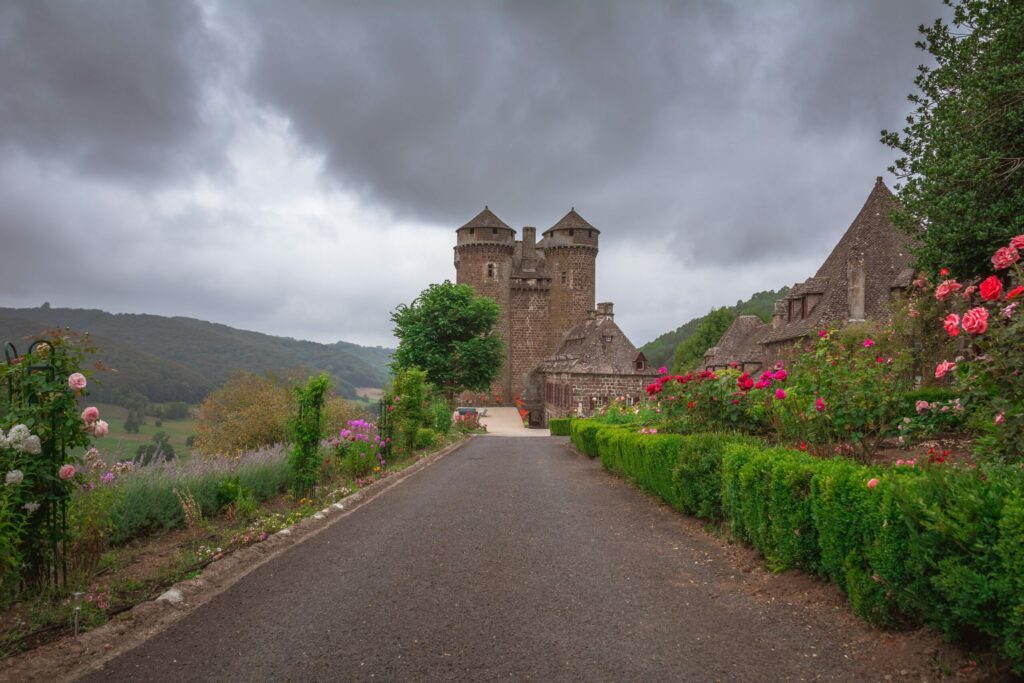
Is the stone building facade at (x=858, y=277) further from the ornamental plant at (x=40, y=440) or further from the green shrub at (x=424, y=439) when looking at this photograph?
the ornamental plant at (x=40, y=440)

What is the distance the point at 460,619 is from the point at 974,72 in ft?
44.5

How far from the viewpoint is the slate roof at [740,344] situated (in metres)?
37.0

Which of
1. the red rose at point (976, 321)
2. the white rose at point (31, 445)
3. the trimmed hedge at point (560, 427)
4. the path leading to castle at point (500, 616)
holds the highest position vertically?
the red rose at point (976, 321)

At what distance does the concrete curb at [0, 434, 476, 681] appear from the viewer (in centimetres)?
415

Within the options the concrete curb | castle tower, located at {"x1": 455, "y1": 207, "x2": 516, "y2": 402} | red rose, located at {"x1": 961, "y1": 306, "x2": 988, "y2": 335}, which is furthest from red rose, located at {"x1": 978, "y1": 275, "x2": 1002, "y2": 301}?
castle tower, located at {"x1": 455, "y1": 207, "x2": 516, "y2": 402}

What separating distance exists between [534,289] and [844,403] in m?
48.3

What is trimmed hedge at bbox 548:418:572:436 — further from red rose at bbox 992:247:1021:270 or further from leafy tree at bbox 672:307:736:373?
leafy tree at bbox 672:307:736:373

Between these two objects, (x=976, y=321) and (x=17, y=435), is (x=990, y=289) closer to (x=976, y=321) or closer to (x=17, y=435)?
(x=976, y=321)

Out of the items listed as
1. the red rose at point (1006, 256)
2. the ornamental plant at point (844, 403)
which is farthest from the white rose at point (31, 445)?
the red rose at point (1006, 256)

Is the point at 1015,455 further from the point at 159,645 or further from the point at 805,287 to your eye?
the point at 805,287

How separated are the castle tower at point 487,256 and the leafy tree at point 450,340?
12853mm

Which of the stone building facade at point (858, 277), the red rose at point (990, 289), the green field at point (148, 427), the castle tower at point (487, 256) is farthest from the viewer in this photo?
the castle tower at point (487, 256)

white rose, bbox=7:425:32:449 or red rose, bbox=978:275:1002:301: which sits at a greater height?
red rose, bbox=978:275:1002:301

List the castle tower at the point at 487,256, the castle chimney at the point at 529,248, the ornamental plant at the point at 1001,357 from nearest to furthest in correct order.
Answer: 1. the ornamental plant at the point at 1001,357
2. the castle tower at the point at 487,256
3. the castle chimney at the point at 529,248
